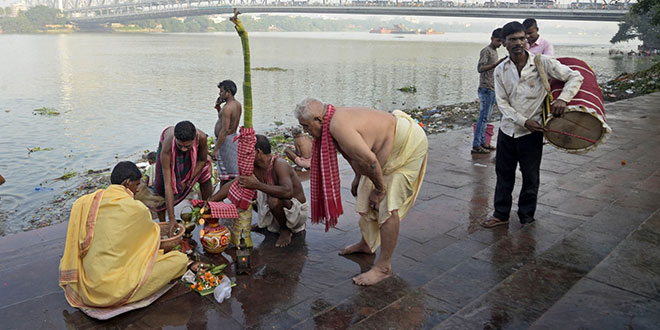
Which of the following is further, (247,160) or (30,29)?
(30,29)

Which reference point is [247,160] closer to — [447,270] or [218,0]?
[447,270]

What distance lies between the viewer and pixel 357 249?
3684mm

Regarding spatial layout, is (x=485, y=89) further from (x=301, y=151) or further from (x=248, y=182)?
(x=248, y=182)

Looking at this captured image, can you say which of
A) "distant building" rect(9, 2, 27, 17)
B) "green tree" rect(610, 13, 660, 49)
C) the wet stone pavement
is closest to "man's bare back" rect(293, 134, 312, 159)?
the wet stone pavement

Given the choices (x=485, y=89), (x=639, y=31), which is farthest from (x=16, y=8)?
(x=485, y=89)

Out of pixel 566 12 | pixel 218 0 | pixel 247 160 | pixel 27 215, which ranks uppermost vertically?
pixel 218 0

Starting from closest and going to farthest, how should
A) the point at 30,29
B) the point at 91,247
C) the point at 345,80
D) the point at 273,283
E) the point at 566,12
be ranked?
the point at 91,247 → the point at 273,283 → the point at 345,80 → the point at 566,12 → the point at 30,29

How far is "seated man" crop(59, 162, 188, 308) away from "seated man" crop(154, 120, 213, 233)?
2.37 feet

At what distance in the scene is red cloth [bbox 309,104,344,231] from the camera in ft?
10.5

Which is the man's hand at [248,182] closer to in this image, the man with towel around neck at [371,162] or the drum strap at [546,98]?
the man with towel around neck at [371,162]

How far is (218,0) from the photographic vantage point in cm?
7312

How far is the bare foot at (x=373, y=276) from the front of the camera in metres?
3.19

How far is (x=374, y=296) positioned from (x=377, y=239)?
1.93 ft

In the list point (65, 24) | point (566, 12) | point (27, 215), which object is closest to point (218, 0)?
point (65, 24)
